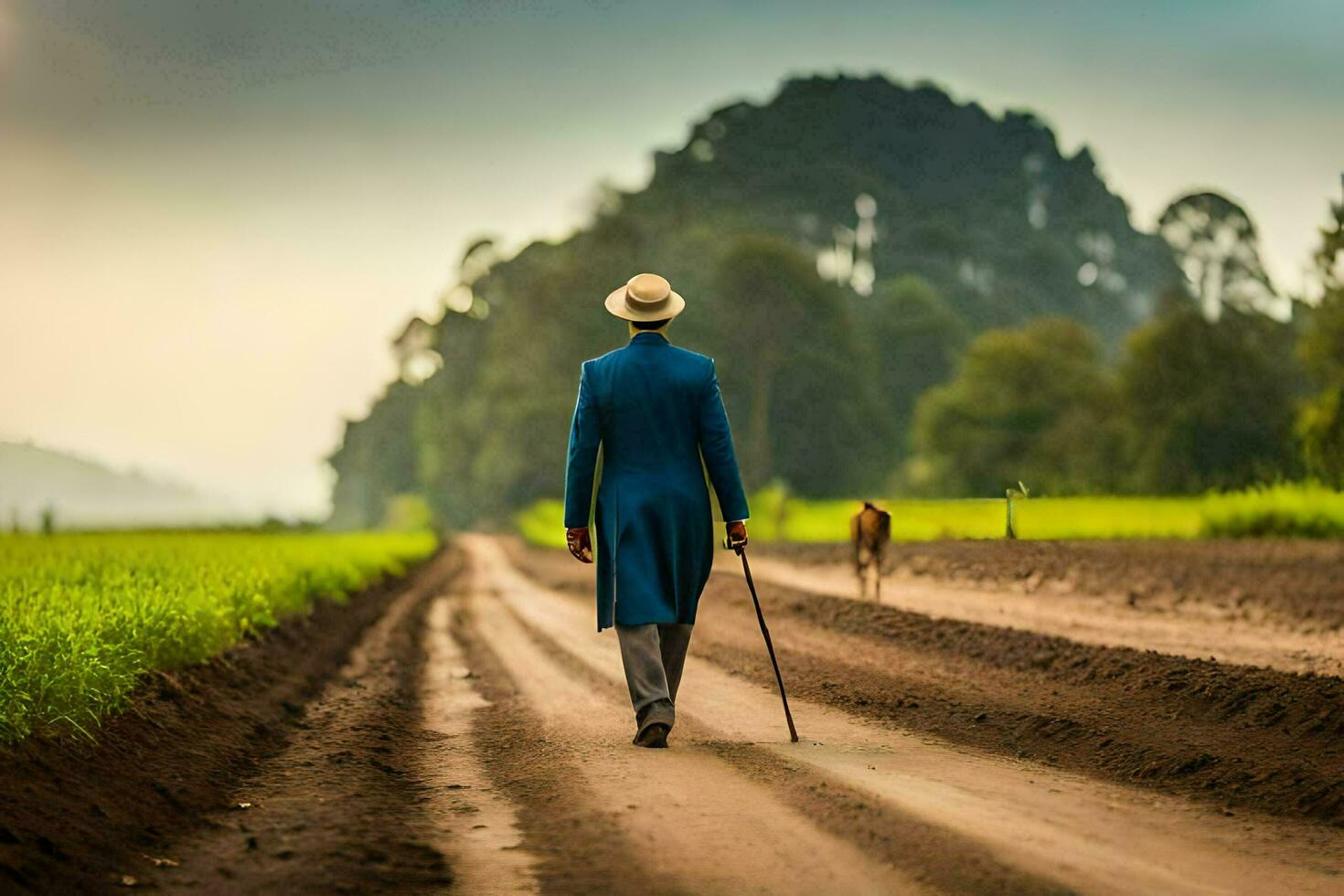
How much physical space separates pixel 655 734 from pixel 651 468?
138 cm

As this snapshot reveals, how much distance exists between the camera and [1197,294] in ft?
175

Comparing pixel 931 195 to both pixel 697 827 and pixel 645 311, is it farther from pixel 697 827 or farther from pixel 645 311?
pixel 697 827


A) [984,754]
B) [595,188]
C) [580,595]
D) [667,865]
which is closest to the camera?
[667,865]

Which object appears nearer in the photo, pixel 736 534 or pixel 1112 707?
pixel 736 534

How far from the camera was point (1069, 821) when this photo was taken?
537cm

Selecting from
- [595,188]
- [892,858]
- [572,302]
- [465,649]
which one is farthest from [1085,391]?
[595,188]

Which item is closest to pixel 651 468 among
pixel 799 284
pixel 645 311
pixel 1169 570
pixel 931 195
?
pixel 645 311

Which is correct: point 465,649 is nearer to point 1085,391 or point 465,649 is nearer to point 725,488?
point 725,488

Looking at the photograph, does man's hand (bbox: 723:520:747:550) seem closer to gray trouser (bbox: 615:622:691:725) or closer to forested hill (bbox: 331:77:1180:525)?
gray trouser (bbox: 615:622:691:725)

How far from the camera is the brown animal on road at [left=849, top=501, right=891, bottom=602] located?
16047mm

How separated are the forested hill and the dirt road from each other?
165ft

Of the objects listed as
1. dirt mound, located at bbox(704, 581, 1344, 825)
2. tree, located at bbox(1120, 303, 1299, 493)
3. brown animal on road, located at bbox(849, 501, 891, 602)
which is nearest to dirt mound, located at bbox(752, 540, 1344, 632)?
→ brown animal on road, located at bbox(849, 501, 891, 602)

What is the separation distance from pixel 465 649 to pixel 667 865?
9550 mm

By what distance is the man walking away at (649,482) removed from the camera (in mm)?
6996
